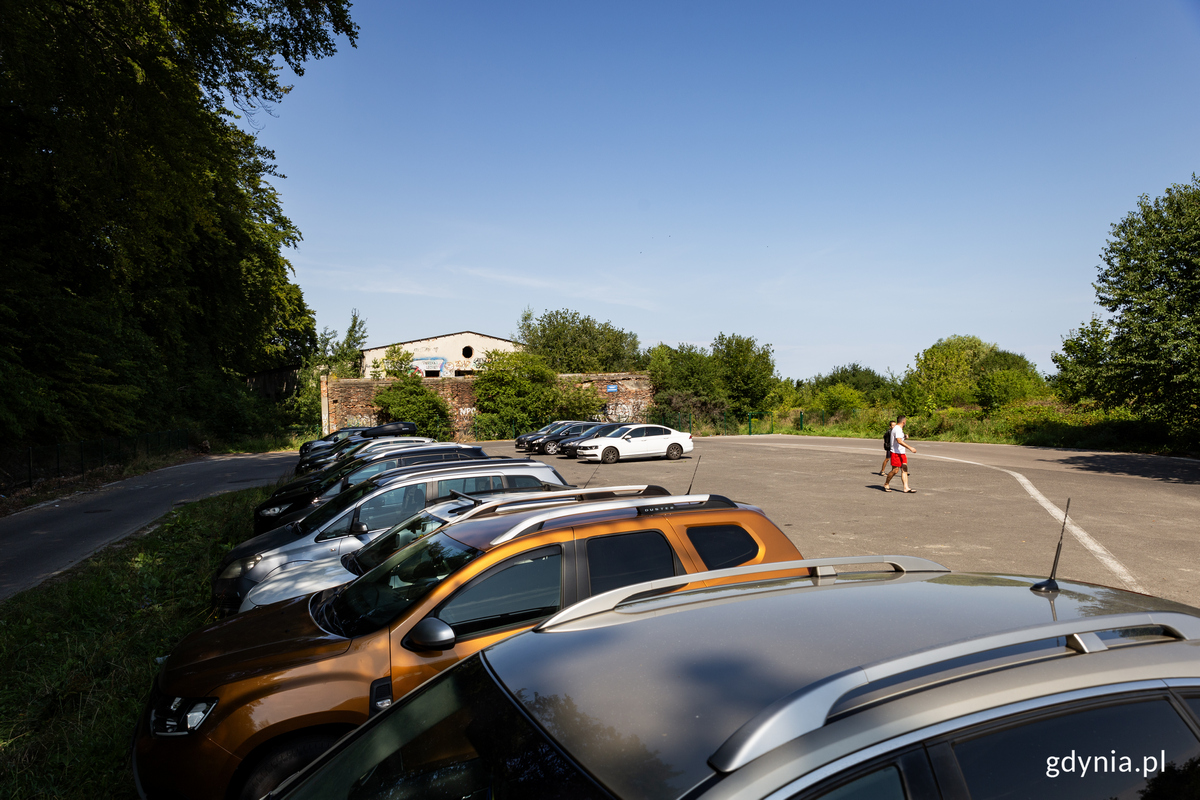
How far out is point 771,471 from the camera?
67.5 feet

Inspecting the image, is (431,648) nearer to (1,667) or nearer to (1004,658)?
(1004,658)

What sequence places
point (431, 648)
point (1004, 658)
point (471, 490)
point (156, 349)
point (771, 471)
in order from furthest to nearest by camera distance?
point (156, 349) < point (771, 471) < point (471, 490) < point (431, 648) < point (1004, 658)

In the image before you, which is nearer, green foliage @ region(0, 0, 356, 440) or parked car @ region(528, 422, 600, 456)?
green foliage @ region(0, 0, 356, 440)

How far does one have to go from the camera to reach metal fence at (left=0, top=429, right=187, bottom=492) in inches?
706

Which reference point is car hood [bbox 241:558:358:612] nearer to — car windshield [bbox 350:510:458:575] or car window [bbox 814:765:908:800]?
car windshield [bbox 350:510:458:575]

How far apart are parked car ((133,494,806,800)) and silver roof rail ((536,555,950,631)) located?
117 centimetres

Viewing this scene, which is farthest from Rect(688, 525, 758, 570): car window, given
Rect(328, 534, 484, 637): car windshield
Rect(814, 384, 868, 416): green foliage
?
Rect(814, 384, 868, 416): green foliage

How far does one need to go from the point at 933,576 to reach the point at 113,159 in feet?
49.5

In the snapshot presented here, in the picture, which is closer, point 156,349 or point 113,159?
point 113,159

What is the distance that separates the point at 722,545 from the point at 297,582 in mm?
3977

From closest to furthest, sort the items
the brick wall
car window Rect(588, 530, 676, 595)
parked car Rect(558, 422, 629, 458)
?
car window Rect(588, 530, 676, 595) < parked car Rect(558, 422, 629, 458) < the brick wall

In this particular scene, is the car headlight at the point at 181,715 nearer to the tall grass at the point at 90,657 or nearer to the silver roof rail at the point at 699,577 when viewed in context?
the tall grass at the point at 90,657

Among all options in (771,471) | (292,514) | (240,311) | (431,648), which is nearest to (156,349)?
(240,311)

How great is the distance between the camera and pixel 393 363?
42.8 meters
